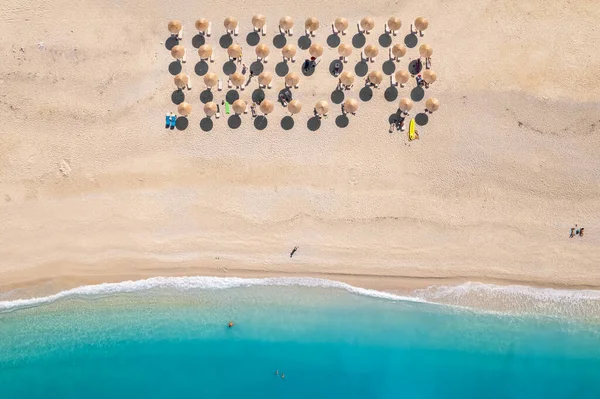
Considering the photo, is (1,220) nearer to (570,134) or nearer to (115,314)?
(115,314)

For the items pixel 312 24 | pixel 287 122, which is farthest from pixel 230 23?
pixel 287 122

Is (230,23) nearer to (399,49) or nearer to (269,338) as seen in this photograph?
(399,49)

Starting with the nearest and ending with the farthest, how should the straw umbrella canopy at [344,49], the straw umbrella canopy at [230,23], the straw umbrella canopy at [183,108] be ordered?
the straw umbrella canopy at [183,108] → the straw umbrella canopy at [344,49] → the straw umbrella canopy at [230,23]

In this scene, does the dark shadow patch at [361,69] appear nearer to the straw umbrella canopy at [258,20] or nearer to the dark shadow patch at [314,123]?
the dark shadow patch at [314,123]

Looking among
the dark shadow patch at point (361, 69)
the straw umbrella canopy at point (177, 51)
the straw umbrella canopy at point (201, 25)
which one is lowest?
the dark shadow patch at point (361, 69)

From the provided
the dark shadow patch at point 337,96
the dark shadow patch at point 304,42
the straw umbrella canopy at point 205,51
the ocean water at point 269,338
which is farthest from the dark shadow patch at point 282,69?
the ocean water at point 269,338
